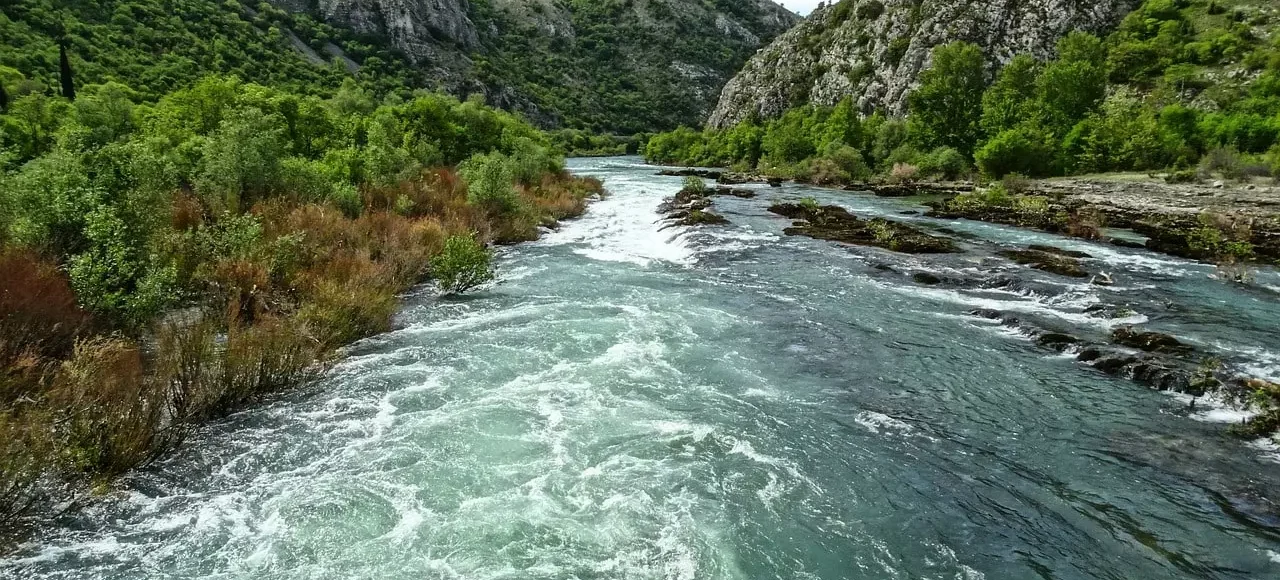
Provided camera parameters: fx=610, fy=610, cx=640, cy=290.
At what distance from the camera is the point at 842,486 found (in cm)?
823

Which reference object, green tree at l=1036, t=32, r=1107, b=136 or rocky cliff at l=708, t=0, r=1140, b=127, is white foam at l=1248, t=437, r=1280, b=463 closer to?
green tree at l=1036, t=32, r=1107, b=136

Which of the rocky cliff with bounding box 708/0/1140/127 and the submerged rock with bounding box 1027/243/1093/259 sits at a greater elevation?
the rocky cliff with bounding box 708/0/1140/127

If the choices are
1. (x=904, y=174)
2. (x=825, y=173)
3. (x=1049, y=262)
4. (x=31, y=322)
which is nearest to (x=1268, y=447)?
(x=1049, y=262)

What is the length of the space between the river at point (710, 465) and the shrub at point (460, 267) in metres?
1.69

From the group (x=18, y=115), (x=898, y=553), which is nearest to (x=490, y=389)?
(x=898, y=553)

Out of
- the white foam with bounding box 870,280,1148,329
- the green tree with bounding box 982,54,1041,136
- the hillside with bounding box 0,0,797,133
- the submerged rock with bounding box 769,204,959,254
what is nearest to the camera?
the white foam with bounding box 870,280,1148,329

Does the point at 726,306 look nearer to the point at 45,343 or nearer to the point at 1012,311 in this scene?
the point at 1012,311

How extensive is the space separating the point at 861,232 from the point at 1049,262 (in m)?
8.27

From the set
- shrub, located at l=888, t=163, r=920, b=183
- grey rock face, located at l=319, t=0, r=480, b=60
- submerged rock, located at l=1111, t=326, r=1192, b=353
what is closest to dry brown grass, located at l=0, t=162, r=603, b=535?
submerged rock, located at l=1111, t=326, r=1192, b=353

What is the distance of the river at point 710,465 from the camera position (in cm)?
665

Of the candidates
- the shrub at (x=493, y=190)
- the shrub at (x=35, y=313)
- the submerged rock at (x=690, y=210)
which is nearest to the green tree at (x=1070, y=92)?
the submerged rock at (x=690, y=210)

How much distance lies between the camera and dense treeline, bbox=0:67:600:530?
768cm

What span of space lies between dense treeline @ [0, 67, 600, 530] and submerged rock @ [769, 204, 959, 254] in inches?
572

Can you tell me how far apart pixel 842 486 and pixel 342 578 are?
6.12m
